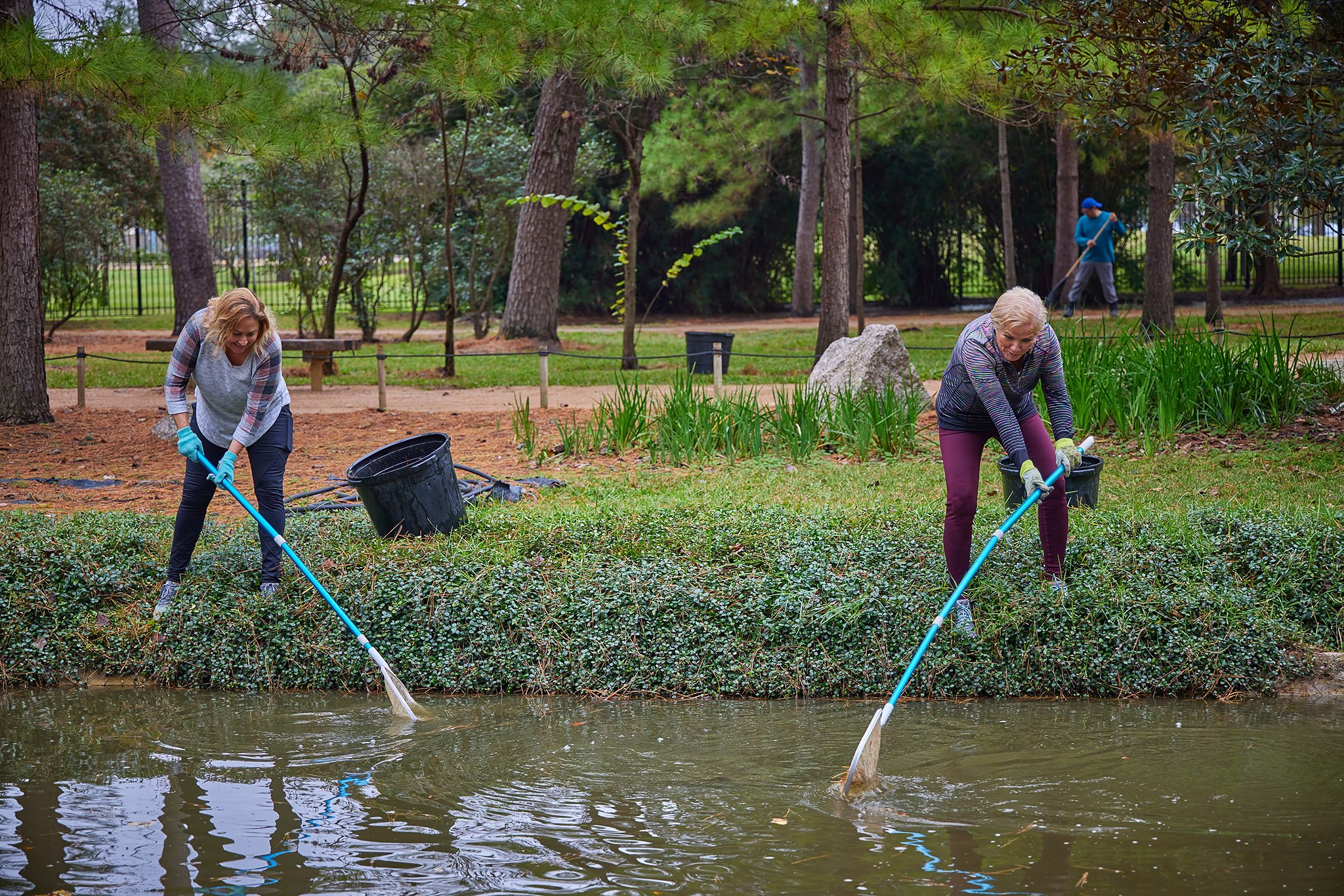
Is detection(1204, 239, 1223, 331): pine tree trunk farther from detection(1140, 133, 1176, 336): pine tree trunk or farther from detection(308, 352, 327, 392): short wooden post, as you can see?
detection(308, 352, 327, 392): short wooden post

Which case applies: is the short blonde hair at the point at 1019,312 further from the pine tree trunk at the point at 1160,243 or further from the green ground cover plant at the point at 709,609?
the pine tree trunk at the point at 1160,243

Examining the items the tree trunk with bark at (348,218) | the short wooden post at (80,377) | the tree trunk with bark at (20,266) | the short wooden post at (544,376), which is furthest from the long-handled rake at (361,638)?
the tree trunk with bark at (348,218)

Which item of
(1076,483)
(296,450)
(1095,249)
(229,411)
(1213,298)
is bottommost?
(1076,483)

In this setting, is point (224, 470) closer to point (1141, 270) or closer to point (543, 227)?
point (543, 227)

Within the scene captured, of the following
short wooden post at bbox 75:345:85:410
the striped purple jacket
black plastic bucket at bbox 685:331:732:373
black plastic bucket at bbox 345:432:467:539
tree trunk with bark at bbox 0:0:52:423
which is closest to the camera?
the striped purple jacket

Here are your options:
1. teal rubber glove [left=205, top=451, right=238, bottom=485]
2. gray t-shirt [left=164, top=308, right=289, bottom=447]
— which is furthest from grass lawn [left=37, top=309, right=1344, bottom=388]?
teal rubber glove [left=205, top=451, right=238, bottom=485]

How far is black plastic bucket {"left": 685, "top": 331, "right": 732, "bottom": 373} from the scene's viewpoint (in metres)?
13.6

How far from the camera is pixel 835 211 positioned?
1250 cm

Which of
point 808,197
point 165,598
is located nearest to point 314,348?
point 165,598

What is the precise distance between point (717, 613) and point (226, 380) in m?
2.40

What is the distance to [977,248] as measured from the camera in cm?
2344

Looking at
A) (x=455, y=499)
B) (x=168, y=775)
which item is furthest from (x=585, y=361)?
(x=168, y=775)

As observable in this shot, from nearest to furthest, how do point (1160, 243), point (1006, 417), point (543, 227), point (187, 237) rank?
point (1006, 417), point (1160, 243), point (187, 237), point (543, 227)

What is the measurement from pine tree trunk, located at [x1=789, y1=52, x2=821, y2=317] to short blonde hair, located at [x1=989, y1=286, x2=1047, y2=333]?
49.8 ft
